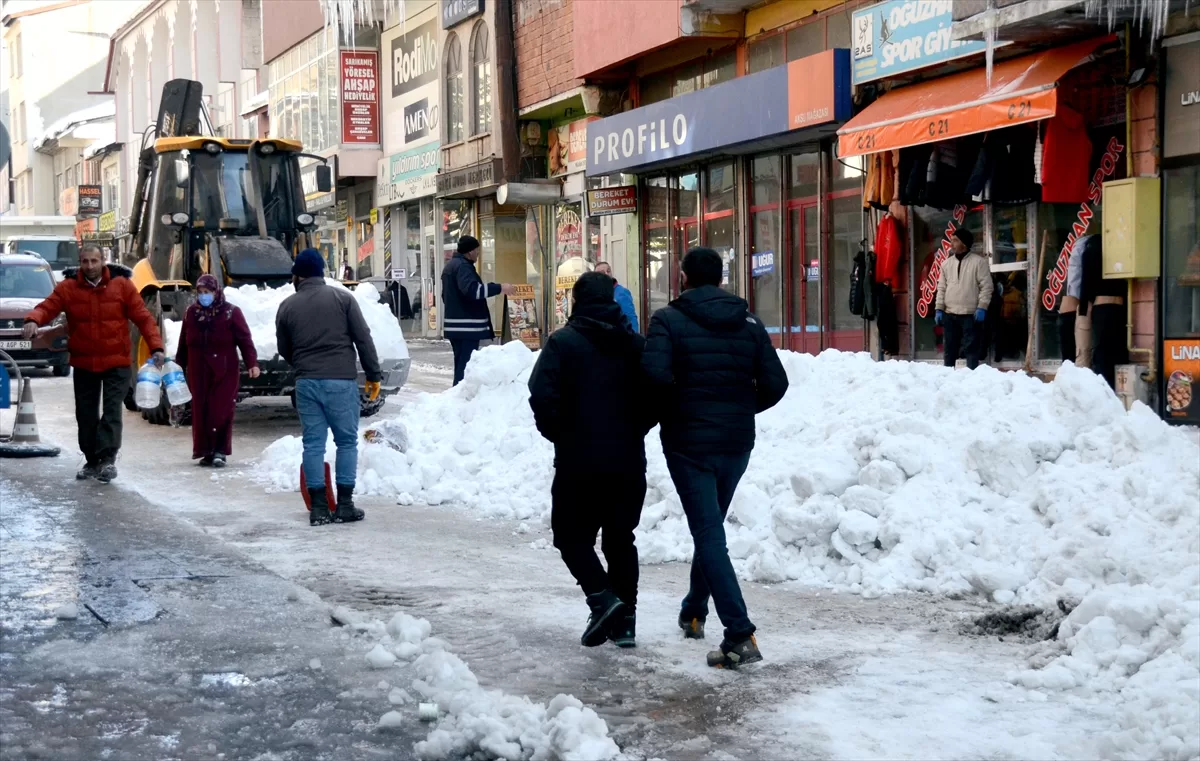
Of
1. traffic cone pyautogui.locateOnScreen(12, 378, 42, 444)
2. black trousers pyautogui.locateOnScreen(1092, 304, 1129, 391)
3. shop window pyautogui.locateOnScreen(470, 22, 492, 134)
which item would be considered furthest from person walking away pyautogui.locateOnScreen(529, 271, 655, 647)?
shop window pyautogui.locateOnScreen(470, 22, 492, 134)

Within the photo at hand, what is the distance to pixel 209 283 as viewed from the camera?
13.5 metres

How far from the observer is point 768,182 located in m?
22.8

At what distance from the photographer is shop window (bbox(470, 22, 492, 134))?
31.8 metres

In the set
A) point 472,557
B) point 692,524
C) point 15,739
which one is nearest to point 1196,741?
point 692,524

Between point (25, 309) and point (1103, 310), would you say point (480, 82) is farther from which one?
point (1103, 310)

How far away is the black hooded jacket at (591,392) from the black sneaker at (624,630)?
0.62 meters

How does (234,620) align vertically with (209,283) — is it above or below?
below

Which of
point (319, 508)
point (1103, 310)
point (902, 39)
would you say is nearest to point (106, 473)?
point (319, 508)

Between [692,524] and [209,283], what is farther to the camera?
[209,283]

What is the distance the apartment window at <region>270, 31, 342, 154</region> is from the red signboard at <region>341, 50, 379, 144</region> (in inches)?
12.8

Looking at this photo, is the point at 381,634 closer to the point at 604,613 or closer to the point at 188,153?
the point at 604,613

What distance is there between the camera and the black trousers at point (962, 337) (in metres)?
16.8

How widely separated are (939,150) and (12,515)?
1149 centimetres

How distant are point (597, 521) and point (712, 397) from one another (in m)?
0.80
